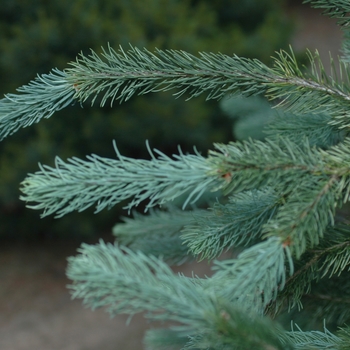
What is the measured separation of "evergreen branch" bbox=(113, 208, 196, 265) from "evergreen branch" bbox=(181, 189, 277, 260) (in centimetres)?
37

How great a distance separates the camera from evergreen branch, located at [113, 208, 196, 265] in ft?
3.12

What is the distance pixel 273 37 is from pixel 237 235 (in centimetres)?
259

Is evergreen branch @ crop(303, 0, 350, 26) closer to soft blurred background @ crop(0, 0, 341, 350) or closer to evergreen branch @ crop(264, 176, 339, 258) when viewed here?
evergreen branch @ crop(264, 176, 339, 258)

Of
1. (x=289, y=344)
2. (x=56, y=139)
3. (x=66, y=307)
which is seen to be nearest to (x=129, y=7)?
(x=56, y=139)

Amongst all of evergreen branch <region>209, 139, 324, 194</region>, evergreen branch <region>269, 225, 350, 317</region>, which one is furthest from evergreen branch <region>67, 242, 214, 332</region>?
evergreen branch <region>269, 225, 350, 317</region>

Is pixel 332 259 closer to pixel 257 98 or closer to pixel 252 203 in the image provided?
pixel 252 203

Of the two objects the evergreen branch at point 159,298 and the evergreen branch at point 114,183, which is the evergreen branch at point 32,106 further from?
the evergreen branch at point 159,298

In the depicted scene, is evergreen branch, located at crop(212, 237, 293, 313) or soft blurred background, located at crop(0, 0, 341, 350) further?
soft blurred background, located at crop(0, 0, 341, 350)

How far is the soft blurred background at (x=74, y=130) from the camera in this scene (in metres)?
2.35

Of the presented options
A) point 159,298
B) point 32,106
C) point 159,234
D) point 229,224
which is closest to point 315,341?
point 229,224

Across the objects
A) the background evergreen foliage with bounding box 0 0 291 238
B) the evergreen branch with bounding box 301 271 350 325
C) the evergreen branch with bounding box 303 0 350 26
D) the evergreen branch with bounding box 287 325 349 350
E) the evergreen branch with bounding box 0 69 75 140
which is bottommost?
the evergreen branch with bounding box 287 325 349 350

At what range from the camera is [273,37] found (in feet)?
9.53

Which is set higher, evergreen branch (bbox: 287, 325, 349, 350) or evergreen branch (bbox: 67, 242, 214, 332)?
evergreen branch (bbox: 67, 242, 214, 332)

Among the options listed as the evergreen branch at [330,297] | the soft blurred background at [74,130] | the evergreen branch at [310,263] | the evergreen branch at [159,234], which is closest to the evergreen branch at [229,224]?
the evergreen branch at [310,263]
